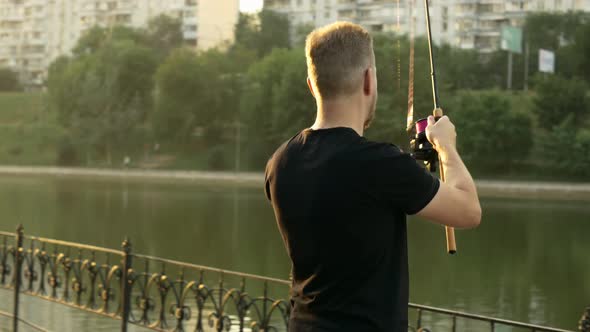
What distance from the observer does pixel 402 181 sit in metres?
2.11

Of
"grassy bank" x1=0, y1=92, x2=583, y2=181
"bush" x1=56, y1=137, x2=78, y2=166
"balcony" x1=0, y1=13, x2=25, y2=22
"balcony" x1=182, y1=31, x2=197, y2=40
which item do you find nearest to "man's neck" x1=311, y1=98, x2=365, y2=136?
"grassy bank" x1=0, y1=92, x2=583, y2=181

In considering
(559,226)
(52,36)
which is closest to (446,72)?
(559,226)

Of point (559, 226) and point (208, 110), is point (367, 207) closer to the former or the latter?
point (559, 226)

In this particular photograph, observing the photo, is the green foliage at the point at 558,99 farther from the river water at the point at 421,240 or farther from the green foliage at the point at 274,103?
the river water at the point at 421,240

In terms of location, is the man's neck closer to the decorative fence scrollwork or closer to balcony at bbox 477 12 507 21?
the decorative fence scrollwork

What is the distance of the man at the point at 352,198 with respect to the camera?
2.13 meters

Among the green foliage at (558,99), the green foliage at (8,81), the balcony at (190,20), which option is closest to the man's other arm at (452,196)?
the green foliage at (558,99)

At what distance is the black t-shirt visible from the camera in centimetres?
212

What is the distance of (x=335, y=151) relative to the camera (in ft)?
7.11

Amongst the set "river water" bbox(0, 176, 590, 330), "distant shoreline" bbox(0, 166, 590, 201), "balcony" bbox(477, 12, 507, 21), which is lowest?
"distant shoreline" bbox(0, 166, 590, 201)

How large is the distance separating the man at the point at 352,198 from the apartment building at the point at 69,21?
239 feet

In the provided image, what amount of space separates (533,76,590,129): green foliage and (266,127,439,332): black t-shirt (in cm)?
5090

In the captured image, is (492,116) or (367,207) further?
(492,116)

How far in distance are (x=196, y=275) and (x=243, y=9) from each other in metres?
65.7
